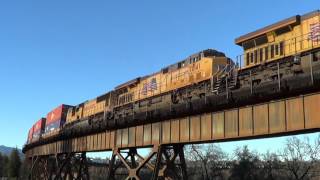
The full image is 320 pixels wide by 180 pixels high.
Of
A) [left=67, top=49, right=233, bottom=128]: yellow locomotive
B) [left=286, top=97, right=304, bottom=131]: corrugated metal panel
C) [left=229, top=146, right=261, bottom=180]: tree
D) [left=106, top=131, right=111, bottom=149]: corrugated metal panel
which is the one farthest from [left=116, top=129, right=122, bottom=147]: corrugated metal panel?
[left=229, top=146, right=261, bottom=180]: tree

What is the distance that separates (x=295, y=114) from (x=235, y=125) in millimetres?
3666

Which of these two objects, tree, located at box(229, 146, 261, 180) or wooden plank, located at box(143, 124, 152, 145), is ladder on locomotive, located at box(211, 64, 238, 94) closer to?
wooden plank, located at box(143, 124, 152, 145)

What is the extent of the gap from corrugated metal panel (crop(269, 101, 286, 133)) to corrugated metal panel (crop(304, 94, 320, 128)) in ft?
3.89

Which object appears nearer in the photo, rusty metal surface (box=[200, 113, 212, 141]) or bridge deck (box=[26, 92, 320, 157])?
bridge deck (box=[26, 92, 320, 157])

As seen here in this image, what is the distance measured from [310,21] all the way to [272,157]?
7157 centimetres

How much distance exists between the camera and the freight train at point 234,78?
19.5m

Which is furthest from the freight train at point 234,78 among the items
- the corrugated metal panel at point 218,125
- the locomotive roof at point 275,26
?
the corrugated metal panel at point 218,125

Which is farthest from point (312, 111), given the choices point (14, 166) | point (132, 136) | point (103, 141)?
point (14, 166)

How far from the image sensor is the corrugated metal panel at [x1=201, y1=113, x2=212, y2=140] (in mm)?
22891

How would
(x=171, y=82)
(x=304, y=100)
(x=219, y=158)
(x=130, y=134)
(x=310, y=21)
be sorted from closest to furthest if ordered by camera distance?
(x=304, y=100) → (x=310, y=21) → (x=130, y=134) → (x=171, y=82) → (x=219, y=158)

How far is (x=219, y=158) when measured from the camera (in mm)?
99875

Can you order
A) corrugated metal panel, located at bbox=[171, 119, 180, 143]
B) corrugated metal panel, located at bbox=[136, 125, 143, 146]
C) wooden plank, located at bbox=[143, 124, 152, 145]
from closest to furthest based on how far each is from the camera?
corrugated metal panel, located at bbox=[171, 119, 180, 143] < wooden plank, located at bbox=[143, 124, 152, 145] < corrugated metal panel, located at bbox=[136, 125, 143, 146]

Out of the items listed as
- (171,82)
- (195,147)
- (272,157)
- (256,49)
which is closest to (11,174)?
(195,147)

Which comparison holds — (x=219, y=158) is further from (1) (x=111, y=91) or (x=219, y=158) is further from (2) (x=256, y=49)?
(2) (x=256, y=49)
